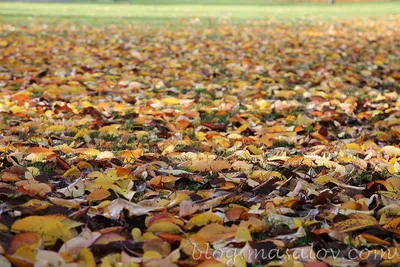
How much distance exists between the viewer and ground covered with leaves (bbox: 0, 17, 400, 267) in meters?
2.51

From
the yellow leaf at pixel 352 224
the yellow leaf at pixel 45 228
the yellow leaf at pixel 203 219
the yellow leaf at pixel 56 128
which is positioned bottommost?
the yellow leaf at pixel 56 128

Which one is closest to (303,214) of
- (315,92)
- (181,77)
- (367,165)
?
(367,165)

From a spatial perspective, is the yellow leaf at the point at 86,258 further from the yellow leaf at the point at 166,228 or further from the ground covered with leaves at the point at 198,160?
the yellow leaf at the point at 166,228

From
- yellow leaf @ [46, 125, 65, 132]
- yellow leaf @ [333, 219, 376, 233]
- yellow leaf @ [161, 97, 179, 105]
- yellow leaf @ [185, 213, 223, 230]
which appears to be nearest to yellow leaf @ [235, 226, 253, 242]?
yellow leaf @ [185, 213, 223, 230]

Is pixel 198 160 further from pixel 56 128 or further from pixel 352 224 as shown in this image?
pixel 56 128

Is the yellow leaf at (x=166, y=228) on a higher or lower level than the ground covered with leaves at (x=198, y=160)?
higher

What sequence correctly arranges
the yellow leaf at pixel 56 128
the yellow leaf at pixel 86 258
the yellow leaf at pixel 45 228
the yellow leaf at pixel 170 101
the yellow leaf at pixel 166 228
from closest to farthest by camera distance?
the yellow leaf at pixel 86 258 → the yellow leaf at pixel 45 228 → the yellow leaf at pixel 166 228 → the yellow leaf at pixel 56 128 → the yellow leaf at pixel 170 101

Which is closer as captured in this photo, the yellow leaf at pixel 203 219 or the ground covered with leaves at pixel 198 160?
the ground covered with leaves at pixel 198 160

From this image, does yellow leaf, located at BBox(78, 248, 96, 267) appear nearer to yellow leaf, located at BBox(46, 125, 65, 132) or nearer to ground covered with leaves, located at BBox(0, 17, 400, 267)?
ground covered with leaves, located at BBox(0, 17, 400, 267)

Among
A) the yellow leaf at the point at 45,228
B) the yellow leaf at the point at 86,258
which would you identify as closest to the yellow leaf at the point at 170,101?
the yellow leaf at the point at 45,228

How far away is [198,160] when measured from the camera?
3803 millimetres

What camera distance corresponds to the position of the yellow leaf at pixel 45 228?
2.50m

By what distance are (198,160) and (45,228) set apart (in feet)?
4.70

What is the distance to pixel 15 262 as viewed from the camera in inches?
90.9
